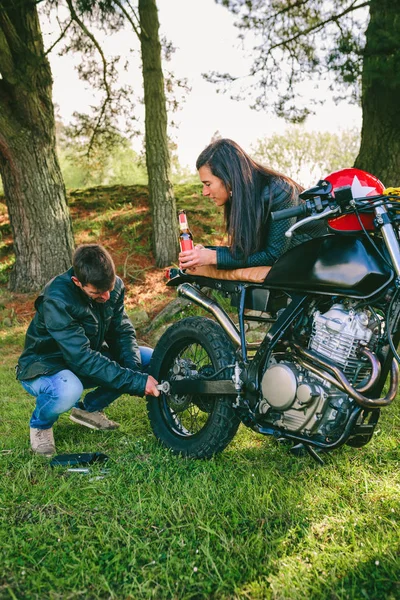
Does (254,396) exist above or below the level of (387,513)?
above

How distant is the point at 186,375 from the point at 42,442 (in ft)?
3.18

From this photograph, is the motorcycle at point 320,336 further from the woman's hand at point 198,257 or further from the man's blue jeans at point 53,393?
the man's blue jeans at point 53,393

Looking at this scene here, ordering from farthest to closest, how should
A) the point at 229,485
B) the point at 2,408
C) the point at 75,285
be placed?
the point at 2,408
the point at 75,285
the point at 229,485

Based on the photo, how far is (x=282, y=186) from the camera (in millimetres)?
2908

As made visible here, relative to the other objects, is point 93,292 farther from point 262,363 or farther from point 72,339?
point 262,363

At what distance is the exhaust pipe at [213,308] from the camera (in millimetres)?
3035

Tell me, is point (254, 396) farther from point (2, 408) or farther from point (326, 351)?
point (2, 408)

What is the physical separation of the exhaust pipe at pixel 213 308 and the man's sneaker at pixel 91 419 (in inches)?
41.7

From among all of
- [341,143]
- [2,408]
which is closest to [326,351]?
[2,408]

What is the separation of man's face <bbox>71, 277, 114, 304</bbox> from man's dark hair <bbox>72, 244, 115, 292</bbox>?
0.08 ft

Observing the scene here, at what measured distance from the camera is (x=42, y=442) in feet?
10.4

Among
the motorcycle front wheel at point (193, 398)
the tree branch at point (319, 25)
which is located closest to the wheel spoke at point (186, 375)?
the motorcycle front wheel at point (193, 398)

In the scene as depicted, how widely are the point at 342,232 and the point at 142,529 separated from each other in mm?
1612

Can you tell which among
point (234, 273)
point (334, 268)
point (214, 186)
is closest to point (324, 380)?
point (334, 268)
